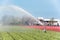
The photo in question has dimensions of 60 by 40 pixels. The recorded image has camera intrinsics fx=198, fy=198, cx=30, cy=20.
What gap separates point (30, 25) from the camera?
40.4m

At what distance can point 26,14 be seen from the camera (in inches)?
880

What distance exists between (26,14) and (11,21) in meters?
18.6

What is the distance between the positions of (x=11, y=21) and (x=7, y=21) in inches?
44.6

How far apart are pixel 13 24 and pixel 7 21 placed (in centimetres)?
174

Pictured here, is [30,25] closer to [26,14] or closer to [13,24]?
Answer: [13,24]

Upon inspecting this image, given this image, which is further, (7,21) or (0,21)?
(7,21)

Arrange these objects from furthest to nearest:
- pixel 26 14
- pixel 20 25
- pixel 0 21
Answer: pixel 20 25 → pixel 0 21 → pixel 26 14

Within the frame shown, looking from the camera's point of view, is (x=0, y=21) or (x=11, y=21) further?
(x=11, y=21)

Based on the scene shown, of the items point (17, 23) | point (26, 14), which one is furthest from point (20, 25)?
point (26, 14)

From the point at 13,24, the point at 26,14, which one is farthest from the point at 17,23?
the point at 26,14

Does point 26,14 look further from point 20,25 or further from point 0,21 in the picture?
point 20,25

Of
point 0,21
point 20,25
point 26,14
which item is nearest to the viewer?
point 26,14

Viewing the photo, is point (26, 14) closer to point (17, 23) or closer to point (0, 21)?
point (0, 21)

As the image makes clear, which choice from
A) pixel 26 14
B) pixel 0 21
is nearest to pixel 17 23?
Answer: pixel 0 21
